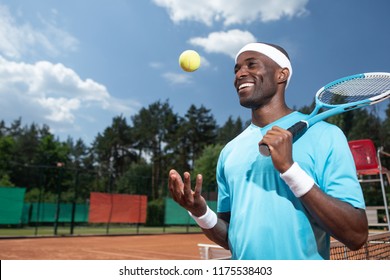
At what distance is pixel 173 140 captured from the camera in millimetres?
37969

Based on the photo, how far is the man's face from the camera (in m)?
1.42

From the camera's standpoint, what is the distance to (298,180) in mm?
1082

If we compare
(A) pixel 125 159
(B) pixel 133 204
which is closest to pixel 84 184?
(A) pixel 125 159

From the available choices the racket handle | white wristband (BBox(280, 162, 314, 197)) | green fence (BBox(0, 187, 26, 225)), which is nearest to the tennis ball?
the racket handle

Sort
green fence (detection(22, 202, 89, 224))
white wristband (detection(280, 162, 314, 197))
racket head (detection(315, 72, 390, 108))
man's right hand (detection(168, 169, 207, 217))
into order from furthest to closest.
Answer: green fence (detection(22, 202, 89, 224)) < racket head (detection(315, 72, 390, 108)) < man's right hand (detection(168, 169, 207, 217)) < white wristband (detection(280, 162, 314, 197))

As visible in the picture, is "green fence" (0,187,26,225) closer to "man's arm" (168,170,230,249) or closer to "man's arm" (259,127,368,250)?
"man's arm" (168,170,230,249)

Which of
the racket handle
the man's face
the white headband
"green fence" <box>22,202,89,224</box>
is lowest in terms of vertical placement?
"green fence" <box>22,202,89,224</box>

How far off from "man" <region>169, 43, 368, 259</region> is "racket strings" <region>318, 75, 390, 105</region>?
0.30 metres

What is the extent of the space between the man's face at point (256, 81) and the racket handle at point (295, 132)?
0.76ft

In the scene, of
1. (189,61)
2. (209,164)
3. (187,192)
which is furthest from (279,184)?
(209,164)

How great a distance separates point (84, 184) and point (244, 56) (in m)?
35.4

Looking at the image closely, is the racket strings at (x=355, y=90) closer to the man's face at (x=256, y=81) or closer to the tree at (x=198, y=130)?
the man's face at (x=256, y=81)

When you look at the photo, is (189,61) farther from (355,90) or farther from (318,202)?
(318,202)

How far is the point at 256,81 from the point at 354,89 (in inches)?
21.8
